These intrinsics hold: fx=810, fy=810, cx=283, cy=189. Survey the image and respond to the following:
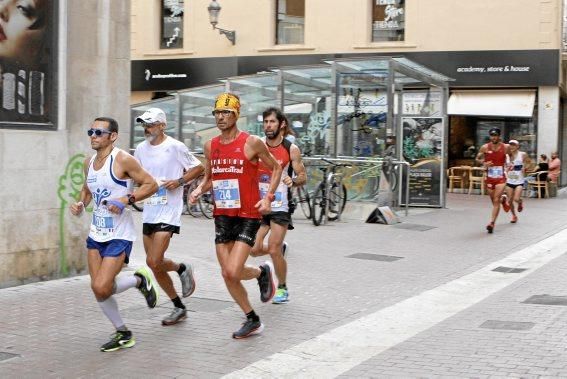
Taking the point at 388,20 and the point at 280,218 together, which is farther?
the point at 388,20

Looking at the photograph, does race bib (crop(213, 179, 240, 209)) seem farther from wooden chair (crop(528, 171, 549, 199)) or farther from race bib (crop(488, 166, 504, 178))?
wooden chair (crop(528, 171, 549, 199))

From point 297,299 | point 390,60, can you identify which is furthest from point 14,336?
point 390,60

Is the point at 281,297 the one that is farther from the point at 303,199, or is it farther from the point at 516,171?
the point at 516,171

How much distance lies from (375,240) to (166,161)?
6957mm

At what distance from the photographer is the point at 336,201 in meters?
15.9

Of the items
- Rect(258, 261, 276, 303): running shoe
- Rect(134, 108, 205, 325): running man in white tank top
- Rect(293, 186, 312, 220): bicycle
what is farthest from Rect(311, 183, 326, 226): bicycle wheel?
Rect(134, 108, 205, 325): running man in white tank top

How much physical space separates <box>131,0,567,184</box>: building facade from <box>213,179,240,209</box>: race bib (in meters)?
20.1

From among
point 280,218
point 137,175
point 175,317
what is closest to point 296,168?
point 280,218

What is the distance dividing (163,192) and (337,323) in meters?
1.96

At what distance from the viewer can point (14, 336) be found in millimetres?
6574

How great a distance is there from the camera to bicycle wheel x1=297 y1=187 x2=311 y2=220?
51.0 feet

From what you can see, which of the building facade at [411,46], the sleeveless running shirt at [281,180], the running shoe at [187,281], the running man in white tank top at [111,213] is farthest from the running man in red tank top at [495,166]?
the building facade at [411,46]

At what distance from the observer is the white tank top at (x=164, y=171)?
274 inches

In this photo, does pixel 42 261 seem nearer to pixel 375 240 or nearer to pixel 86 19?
pixel 86 19
